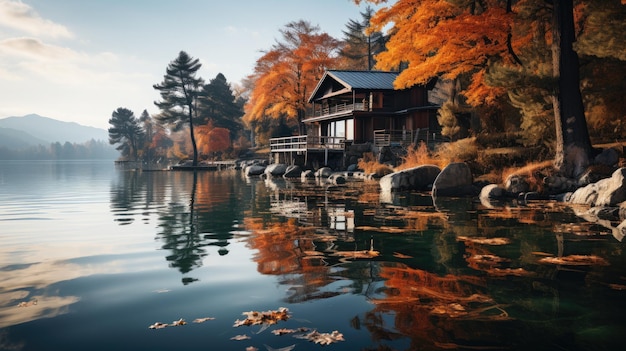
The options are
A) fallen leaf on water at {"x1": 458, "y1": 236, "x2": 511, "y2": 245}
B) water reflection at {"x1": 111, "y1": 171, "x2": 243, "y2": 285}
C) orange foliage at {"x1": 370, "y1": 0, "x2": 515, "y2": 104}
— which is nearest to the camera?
water reflection at {"x1": 111, "y1": 171, "x2": 243, "y2": 285}

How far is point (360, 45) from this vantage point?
57062 mm

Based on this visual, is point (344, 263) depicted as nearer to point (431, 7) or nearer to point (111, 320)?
point (111, 320)

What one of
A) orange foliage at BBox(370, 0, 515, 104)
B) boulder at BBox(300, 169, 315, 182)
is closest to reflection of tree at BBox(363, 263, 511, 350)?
orange foliage at BBox(370, 0, 515, 104)

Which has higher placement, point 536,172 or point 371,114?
point 371,114

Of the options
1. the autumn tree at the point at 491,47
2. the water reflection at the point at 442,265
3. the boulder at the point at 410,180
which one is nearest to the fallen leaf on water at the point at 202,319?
the water reflection at the point at 442,265

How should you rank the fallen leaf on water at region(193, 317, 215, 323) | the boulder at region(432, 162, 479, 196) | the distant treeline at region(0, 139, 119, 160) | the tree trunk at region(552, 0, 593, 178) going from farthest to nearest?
1. the distant treeline at region(0, 139, 119, 160)
2. the boulder at region(432, 162, 479, 196)
3. the tree trunk at region(552, 0, 593, 178)
4. the fallen leaf on water at region(193, 317, 215, 323)

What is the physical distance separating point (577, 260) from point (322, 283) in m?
3.87

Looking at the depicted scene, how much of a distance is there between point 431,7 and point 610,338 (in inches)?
672

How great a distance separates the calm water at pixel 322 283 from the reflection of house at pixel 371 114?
25.0 m

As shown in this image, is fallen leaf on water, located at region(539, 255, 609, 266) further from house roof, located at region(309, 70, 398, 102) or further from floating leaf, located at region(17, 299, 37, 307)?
house roof, located at region(309, 70, 398, 102)

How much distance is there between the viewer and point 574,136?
1473cm

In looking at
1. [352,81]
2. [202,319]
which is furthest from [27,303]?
[352,81]

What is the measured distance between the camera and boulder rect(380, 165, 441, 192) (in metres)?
18.6

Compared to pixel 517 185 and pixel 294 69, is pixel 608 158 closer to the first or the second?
pixel 517 185
